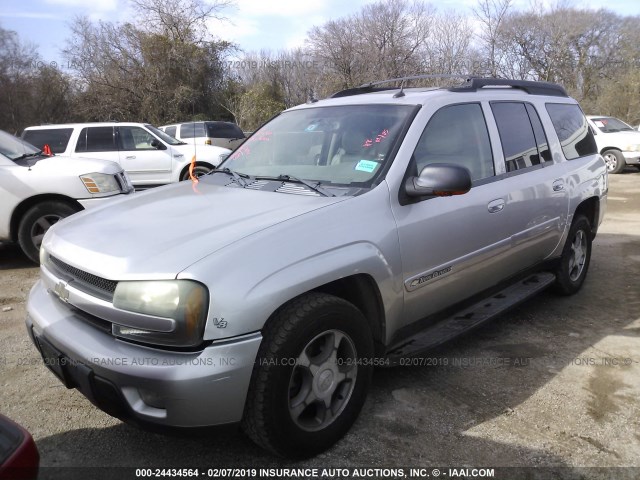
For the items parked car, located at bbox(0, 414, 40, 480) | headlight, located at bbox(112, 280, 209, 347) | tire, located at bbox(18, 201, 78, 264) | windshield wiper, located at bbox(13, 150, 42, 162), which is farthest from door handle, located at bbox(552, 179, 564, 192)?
windshield wiper, located at bbox(13, 150, 42, 162)

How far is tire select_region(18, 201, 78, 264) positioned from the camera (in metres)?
6.02

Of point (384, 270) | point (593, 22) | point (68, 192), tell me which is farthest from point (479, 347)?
point (593, 22)

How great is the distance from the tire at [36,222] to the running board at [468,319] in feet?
15.4

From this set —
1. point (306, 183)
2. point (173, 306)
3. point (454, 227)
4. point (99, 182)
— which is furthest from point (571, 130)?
point (99, 182)

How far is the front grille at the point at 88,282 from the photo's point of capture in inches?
90.8

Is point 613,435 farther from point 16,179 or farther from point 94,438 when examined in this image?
point 16,179

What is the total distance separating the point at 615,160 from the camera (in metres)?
15.4

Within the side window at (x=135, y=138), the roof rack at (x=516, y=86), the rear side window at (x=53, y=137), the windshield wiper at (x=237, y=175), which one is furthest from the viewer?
the side window at (x=135, y=138)

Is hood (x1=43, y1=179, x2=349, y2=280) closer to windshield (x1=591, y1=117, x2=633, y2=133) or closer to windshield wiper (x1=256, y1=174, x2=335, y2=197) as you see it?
windshield wiper (x1=256, y1=174, x2=335, y2=197)

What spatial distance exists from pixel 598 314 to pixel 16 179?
6180mm

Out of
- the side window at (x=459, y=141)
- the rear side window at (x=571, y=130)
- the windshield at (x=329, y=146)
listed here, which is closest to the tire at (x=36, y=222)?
the windshield at (x=329, y=146)

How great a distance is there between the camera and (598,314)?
14.9 feet

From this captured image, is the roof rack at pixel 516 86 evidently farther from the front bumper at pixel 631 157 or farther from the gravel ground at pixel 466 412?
the front bumper at pixel 631 157

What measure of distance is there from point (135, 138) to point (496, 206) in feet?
27.1
